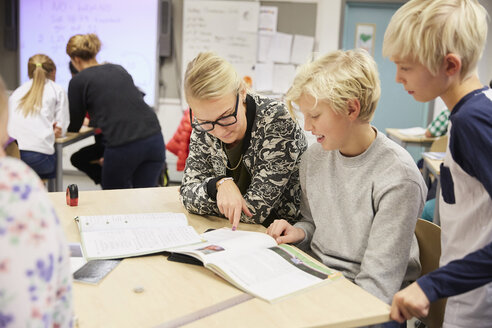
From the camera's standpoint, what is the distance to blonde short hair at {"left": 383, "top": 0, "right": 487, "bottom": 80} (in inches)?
42.5

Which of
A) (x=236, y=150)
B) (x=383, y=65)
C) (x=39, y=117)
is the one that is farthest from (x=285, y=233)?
(x=383, y=65)

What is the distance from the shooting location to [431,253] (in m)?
1.45

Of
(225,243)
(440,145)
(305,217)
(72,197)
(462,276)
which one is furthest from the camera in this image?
(440,145)

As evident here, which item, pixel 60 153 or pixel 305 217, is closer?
pixel 305 217

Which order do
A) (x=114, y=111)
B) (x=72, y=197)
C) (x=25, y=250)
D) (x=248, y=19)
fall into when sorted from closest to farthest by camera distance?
(x=25, y=250) < (x=72, y=197) < (x=114, y=111) < (x=248, y=19)

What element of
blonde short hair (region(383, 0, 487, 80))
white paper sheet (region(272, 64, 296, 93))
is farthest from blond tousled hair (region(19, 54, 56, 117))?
blonde short hair (region(383, 0, 487, 80))

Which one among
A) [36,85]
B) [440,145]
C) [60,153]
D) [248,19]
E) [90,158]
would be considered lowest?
[90,158]

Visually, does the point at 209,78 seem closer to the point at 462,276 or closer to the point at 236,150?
the point at 236,150

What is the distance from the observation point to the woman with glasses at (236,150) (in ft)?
5.12

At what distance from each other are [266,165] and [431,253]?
575 mm

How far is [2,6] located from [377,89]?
5.01m

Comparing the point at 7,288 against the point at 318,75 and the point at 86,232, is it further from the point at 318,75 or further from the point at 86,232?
the point at 318,75

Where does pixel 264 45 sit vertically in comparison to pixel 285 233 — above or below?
above

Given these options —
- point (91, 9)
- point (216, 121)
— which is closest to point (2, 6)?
point (91, 9)
